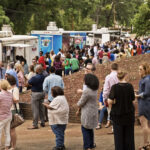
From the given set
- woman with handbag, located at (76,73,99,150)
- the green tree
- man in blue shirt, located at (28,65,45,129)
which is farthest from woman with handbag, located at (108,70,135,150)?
the green tree

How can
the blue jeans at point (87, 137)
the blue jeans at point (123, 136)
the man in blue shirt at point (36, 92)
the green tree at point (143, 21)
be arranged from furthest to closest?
the green tree at point (143, 21)
the man in blue shirt at point (36, 92)
the blue jeans at point (87, 137)
the blue jeans at point (123, 136)

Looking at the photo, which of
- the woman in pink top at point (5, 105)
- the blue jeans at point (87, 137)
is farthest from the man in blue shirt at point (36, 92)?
the blue jeans at point (87, 137)

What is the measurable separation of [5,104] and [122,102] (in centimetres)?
228

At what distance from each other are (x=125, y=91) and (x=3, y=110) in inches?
94.3

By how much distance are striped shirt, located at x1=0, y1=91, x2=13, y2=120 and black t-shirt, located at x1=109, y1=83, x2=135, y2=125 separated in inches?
82.4

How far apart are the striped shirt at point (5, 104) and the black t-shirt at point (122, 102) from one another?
2094 mm

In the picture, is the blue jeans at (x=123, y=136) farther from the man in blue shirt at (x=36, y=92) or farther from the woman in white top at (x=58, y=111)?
the man in blue shirt at (x=36, y=92)

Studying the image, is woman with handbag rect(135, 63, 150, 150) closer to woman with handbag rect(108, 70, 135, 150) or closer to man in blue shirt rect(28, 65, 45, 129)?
woman with handbag rect(108, 70, 135, 150)

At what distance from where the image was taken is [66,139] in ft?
30.7

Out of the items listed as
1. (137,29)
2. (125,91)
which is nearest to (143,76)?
(125,91)

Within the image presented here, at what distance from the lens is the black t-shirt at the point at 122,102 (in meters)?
6.87

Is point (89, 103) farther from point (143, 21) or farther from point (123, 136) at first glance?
point (143, 21)

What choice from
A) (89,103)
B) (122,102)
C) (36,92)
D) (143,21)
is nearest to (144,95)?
(122,102)

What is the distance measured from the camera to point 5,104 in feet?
25.7
